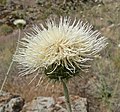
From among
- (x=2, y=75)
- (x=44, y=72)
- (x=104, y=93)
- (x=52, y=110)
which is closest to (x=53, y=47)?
(x=44, y=72)

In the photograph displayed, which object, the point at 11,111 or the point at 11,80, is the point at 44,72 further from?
the point at 11,80

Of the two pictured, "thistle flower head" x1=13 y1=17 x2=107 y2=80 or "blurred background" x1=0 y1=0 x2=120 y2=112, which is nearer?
"thistle flower head" x1=13 y1=17 x2=107 y2=80

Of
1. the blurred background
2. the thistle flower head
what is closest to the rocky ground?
the blurred background

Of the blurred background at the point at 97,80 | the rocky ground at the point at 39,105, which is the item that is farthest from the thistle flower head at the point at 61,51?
the rocky ground at the point at 39,105

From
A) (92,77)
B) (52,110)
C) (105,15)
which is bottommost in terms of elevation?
(52,110)

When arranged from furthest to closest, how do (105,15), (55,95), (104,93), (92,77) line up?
(105,15), (92,77), (55,95), (104,93)

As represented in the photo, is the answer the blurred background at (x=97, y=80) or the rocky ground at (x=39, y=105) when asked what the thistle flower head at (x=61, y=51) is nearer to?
the blurred background at (x=97, y=80)

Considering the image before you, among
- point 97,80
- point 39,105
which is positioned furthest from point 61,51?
point 97,80

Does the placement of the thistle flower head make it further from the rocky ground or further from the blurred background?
the rocky ground
